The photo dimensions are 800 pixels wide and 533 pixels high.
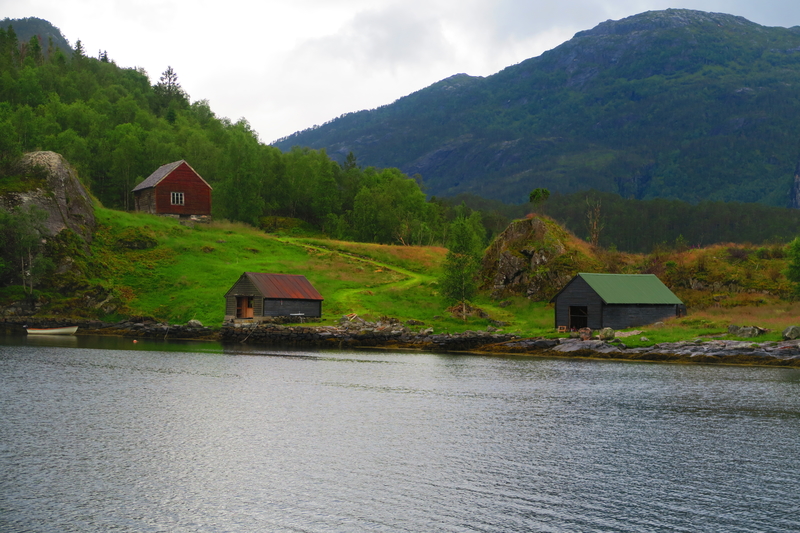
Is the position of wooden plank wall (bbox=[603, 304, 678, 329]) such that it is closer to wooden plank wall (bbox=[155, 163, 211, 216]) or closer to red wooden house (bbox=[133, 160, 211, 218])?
red wooden house (bbox=[133, 160, 211, 218])

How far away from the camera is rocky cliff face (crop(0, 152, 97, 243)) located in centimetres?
9344

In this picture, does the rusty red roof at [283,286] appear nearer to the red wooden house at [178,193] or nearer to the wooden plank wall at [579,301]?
the wooden plank wall at [579,301]

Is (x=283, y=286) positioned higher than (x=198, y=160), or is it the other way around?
(x=198, y=160)

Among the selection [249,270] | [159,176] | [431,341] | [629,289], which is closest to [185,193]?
[159,176]

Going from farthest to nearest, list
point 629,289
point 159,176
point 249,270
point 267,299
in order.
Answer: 1. point 159,176
2. point 249,270
3. point 267,299
4. point 629,289

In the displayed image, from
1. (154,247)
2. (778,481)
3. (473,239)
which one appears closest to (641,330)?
(473,239)

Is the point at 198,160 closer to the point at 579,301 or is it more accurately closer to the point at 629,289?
the point at 579,301

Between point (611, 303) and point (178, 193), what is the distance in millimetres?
77473

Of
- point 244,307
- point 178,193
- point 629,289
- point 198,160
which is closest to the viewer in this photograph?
point 629,289

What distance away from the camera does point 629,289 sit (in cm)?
7719

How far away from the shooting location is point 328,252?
110500mm

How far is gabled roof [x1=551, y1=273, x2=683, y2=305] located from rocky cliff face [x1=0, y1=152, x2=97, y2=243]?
218ft

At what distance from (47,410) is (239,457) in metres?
12.8

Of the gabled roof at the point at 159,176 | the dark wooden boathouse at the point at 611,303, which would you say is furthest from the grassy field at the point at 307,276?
the gabled roof at the point at 159,176
